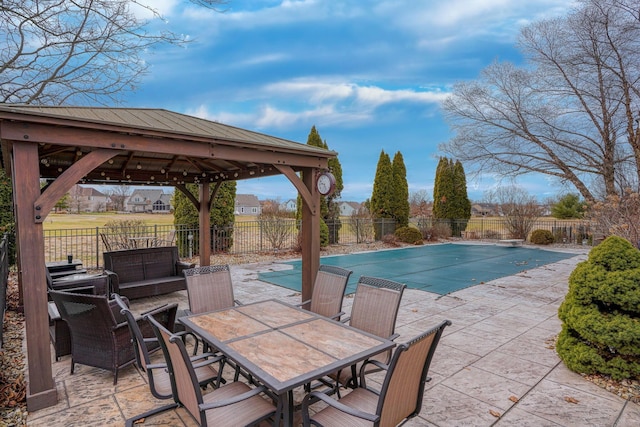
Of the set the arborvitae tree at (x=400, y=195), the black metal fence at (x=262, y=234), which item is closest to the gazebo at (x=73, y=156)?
the black metal fence at (x=262, y=234)

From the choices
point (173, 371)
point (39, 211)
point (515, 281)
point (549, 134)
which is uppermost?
point (549, 134)

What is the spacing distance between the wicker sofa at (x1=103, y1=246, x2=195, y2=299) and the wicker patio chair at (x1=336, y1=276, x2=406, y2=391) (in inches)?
158

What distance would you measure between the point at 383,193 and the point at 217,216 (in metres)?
8.64

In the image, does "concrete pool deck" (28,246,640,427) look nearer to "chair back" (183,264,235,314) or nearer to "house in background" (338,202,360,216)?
"chair back" (183,264,235,314)

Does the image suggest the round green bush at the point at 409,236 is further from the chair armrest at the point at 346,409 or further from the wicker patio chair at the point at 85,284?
the chair armrest at the point at 346,409

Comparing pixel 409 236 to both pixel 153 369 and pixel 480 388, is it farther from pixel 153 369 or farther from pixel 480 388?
pixel 153 369

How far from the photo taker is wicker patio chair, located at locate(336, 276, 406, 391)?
290 centimetres

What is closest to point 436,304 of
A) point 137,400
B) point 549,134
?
point 137,400

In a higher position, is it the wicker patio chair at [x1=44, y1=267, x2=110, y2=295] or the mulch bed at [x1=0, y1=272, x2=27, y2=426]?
the wicker patio chair at [x1=44, y1=267, x2=110, y2=295]

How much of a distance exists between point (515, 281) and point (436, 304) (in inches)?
129

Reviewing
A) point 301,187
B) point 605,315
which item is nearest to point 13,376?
point 301,187

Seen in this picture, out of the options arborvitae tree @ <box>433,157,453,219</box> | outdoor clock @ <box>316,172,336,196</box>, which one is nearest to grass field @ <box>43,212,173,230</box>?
outdoor clock @ <box>316,172,336,196</box>

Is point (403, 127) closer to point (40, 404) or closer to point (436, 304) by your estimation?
point (436, 304)

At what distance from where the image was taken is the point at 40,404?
277cm
